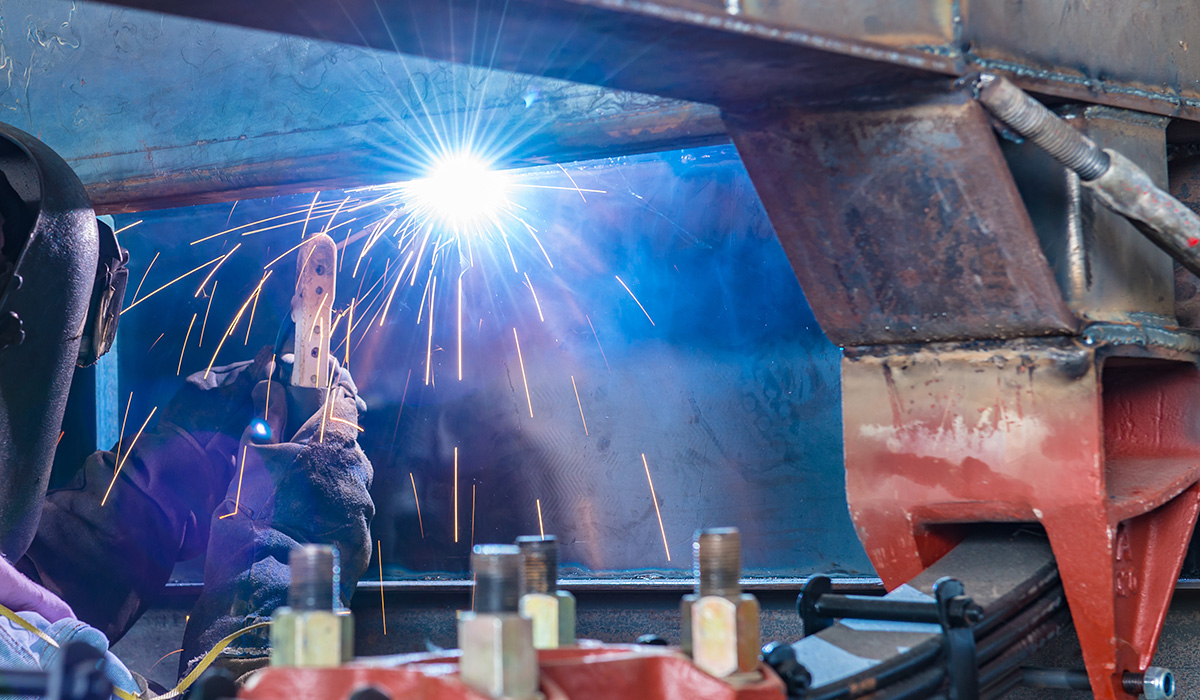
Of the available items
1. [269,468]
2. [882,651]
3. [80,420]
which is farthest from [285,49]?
[882,651]

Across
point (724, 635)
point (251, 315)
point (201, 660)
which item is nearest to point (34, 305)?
point (201, 660)

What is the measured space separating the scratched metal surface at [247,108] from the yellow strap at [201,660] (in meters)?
1.46

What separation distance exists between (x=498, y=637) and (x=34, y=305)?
2.56 meters

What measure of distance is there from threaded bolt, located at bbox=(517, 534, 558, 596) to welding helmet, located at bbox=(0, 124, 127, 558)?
2287 millimetres

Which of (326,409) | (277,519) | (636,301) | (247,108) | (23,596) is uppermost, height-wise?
(247,108)

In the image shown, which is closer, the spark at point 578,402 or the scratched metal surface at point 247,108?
the scratched metal surface at point 247,108

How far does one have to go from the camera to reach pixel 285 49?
338cm

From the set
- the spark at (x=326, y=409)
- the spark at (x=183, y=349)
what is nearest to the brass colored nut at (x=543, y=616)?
the spark at (x=326, y=409)

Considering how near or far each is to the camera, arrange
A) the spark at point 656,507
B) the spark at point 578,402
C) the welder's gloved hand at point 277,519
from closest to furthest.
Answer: the welder's gloved hand at point 277,519 → the spark at point 656,507 → the spark at point 578,402

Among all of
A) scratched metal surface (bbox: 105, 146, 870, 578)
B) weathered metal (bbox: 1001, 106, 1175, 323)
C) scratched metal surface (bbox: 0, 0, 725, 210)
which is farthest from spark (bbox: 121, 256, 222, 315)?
weathered metal (bbox: 1001, 106, 1175, 323)

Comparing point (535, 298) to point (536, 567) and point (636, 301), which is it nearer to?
point (636, 301)

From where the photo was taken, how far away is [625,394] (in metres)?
4.26

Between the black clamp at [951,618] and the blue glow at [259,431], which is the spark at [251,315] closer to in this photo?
the blue glow at [259,431]

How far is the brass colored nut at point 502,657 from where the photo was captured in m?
0.99
